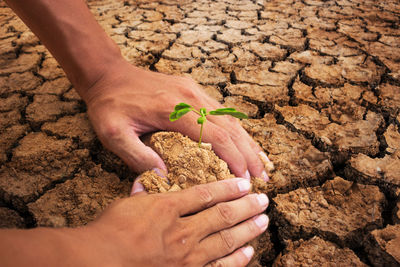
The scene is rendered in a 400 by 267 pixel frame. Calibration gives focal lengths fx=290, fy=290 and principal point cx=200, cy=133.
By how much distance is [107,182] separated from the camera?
4.01 ft

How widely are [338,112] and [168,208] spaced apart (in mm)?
1150

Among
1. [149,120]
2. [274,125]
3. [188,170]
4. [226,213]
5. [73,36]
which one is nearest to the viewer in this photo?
[226,213]

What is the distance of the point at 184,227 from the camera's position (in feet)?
2.80

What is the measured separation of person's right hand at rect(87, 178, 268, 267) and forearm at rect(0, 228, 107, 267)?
1.3 inches

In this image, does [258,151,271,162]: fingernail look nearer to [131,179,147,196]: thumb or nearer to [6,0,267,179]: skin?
[6,0,267,179]: skin

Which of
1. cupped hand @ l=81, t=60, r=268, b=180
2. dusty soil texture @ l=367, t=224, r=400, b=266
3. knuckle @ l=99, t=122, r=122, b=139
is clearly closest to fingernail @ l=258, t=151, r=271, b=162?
cupped hand @ l=81, t=60, r=268, b=180

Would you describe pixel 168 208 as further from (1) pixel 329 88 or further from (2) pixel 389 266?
(1) pixel 329 88

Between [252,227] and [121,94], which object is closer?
[252,227]

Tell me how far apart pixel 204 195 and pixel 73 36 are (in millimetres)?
917

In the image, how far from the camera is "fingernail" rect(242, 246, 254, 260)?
2.98ft

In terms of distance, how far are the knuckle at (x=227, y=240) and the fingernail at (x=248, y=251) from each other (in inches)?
2.1

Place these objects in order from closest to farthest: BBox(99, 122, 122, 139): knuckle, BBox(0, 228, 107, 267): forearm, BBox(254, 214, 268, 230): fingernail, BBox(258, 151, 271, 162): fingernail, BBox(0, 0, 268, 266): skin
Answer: BBox(0, 228, 107, 267): forearm → BBox(0, 0, 268, 266): skin → BBox(254, 214, 268, 230): fingernail → BBox(99, 122, 122, 139): knuckle → BBox(258, 151, 271, 162): fingernail

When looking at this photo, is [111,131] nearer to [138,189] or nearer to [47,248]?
[138,189]

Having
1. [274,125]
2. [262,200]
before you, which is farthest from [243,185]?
[274,125]
